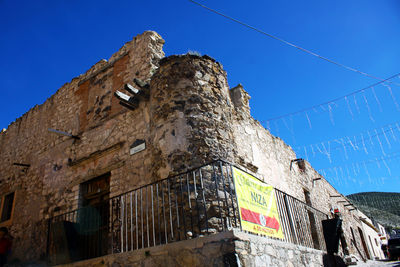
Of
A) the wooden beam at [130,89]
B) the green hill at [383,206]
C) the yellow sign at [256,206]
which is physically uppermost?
the green hill at [383,206]

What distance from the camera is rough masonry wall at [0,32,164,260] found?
7492 mm

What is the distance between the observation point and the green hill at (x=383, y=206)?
38625mm

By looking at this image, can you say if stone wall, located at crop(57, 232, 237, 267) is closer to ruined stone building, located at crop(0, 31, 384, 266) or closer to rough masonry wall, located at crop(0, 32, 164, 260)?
ruined stone building, located at crop(0, 31, 384, 266)

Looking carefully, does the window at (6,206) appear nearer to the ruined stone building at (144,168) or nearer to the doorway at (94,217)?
the ruined stone building at (144,168)

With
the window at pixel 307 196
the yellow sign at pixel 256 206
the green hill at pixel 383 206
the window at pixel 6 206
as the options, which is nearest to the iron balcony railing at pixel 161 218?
the yellow sign at pixel 256 206

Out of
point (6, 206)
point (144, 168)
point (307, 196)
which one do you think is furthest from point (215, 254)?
point (307, 196)

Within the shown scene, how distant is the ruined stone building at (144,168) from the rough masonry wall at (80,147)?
0.04 m

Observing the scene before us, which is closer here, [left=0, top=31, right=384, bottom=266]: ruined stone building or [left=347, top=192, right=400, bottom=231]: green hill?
[left=0, top=31, right=384, bottom=266]: ruined stone building

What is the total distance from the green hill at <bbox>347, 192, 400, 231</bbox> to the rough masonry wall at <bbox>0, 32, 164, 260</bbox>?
36.9 metres

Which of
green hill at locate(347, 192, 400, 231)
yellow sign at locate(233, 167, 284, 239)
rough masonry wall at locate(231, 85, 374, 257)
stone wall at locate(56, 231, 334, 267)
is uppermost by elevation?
green hill at locate(347, 192, 400, 231)

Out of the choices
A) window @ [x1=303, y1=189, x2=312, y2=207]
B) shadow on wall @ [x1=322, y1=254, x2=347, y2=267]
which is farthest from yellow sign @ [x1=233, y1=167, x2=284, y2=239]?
window @ [x1=303, y1=189, x2=312, y2=207]

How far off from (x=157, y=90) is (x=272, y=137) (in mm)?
5234

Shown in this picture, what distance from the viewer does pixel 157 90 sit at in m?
6.82

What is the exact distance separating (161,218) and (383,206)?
41370mm
